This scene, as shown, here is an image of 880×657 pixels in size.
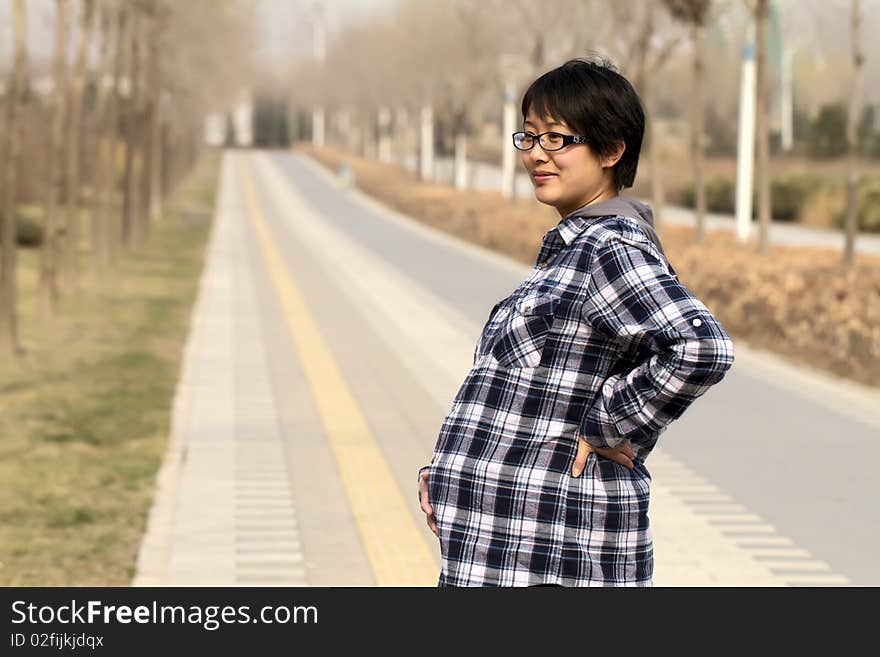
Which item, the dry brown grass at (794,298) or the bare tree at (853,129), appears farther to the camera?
the bare tree at (853,129)

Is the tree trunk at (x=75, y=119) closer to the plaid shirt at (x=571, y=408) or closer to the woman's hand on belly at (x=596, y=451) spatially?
the plaid shirt at (x=571, y=408)

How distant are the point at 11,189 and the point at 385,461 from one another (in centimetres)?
624

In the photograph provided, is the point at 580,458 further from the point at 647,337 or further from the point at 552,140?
the point at 552,140

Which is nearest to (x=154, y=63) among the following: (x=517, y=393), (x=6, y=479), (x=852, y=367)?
(x=852, y=367)

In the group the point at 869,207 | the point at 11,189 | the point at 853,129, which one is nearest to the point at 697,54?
the point at 853,129

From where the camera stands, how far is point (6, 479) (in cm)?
891

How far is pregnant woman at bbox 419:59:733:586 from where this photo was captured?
9.57 feet

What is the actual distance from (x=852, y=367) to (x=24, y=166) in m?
31.7

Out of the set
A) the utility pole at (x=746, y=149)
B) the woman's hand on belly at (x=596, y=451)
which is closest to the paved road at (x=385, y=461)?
the woman's hand on belly at (x=596, y=451)

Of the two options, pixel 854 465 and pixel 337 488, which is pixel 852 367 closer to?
pixel 854 465

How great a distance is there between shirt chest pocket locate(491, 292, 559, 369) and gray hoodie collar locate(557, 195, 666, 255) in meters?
0.13

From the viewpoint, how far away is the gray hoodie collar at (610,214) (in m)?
3.02

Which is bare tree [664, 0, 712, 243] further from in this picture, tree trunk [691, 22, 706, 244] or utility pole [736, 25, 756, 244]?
utility pole [736, 25, 756, 244]

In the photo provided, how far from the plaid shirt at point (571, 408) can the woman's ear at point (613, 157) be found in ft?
0.43
